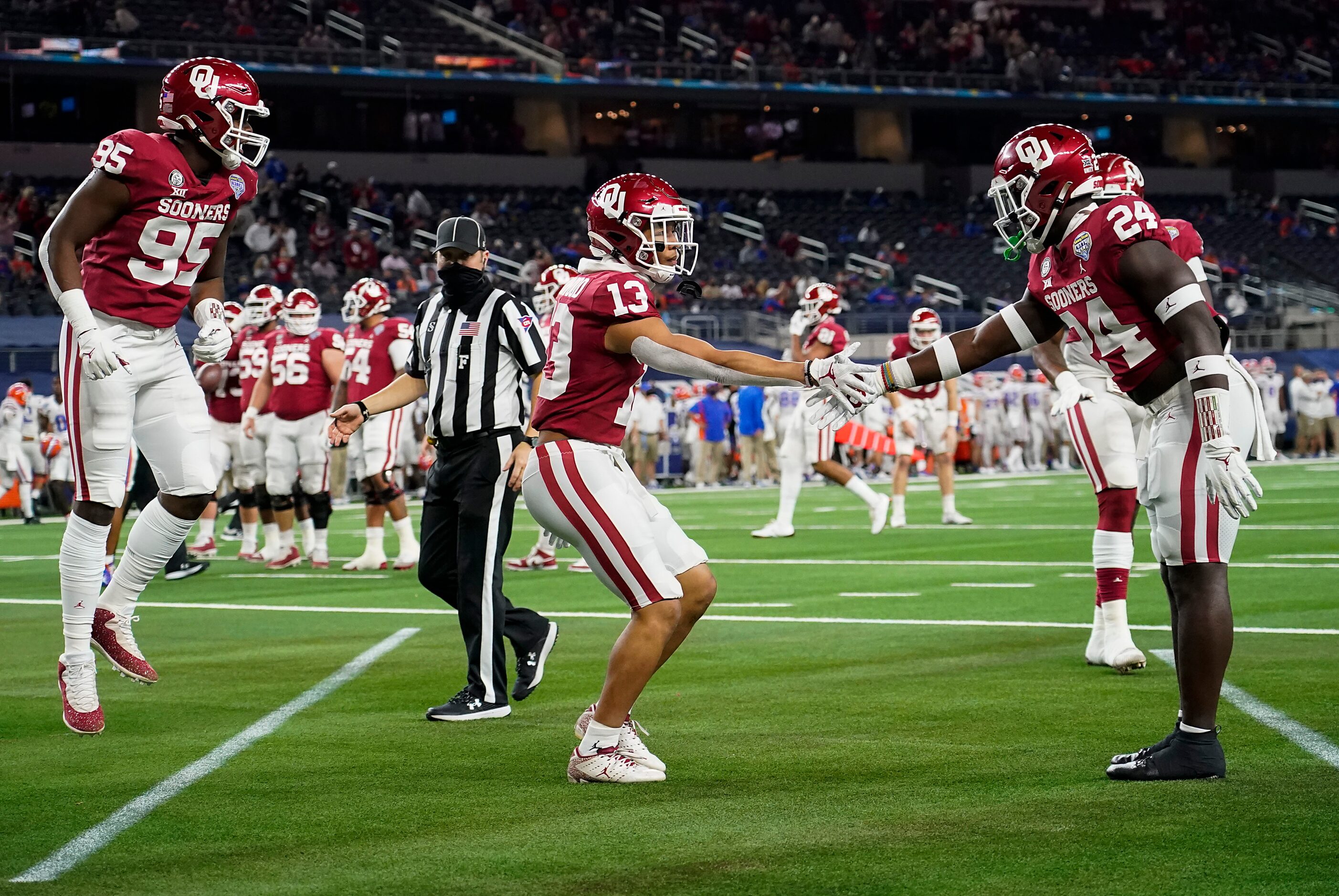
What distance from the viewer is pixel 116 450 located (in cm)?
641

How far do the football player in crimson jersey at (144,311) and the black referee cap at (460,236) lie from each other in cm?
84

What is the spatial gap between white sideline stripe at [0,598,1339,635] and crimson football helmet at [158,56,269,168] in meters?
4.29

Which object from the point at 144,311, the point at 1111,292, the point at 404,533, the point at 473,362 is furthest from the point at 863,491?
the point at 1111,292

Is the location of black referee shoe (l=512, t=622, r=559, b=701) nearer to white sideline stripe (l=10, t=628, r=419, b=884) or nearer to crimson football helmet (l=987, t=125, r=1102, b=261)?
white sideline stripe (l=10, t=628, r=419, b=884)

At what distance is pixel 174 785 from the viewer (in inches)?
209

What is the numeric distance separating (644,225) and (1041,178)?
1382 millimetres

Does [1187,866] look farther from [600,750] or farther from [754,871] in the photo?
[600,750]

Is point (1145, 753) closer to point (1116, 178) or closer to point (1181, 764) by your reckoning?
point (1181, 764)

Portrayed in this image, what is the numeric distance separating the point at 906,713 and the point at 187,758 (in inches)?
107

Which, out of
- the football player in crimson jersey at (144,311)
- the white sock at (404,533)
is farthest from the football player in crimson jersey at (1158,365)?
the white sock at (404,533)

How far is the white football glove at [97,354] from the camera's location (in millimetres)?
6035

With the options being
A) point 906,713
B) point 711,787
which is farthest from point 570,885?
point 906,713

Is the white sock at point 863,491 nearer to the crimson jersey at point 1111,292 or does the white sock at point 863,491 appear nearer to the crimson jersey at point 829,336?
the crimson jersey at point 829,336

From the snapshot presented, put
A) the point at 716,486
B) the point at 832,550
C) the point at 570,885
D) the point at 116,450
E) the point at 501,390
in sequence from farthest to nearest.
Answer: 1. the point at 716,486
2. the point at 832,550
3. the point at 501,390
4. the point at 116,450
5. the point at 570,885
